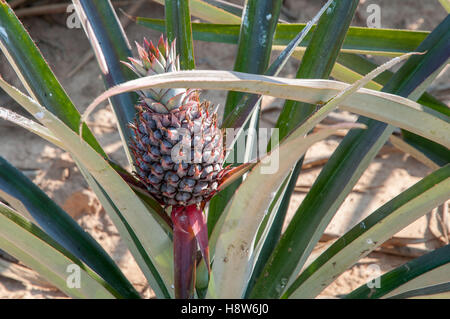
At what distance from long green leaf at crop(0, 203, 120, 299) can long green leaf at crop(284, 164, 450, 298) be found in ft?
1.23

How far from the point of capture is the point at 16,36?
85 centimetres

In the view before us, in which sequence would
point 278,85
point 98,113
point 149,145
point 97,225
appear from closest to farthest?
point 278,85, point 149,145, point 97,225, point 98,113

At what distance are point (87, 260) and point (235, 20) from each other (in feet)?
2.16

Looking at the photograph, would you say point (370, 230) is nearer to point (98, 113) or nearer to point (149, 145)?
point (149, 145)

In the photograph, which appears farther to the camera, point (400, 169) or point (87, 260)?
point (400, 169)

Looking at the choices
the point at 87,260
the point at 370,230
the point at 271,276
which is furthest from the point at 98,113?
the point at 370,230

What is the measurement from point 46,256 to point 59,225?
16 cm

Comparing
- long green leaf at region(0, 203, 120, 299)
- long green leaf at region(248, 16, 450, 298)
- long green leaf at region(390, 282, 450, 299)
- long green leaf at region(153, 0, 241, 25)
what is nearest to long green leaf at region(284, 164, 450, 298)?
long green leaf at region(248, 16, 450, 298)

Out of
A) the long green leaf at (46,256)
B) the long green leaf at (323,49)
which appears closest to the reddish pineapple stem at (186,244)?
the long green leaf at (46,256)

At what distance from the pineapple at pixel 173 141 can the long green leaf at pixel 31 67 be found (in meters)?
0.18

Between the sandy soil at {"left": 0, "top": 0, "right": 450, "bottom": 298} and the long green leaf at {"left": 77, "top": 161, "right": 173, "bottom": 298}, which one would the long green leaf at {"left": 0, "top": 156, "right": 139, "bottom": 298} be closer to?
the long green leaf at {"left": 77, "top": 161, "right": 173, "bottom": 298}

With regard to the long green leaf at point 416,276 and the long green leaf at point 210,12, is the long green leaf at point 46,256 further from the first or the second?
the long green leaf at point 210,12

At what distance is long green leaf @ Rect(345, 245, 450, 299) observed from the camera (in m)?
0.82
